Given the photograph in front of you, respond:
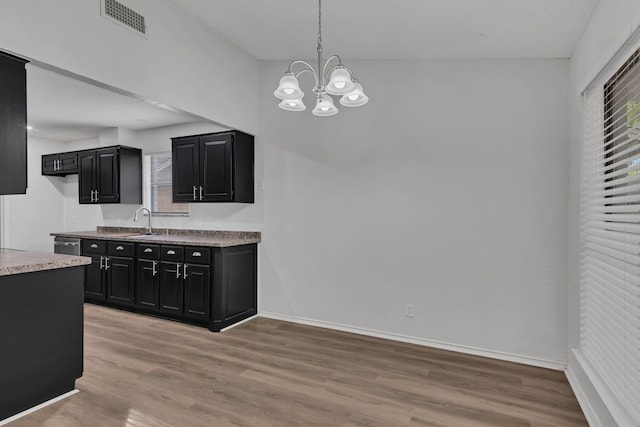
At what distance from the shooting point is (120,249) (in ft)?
15.0

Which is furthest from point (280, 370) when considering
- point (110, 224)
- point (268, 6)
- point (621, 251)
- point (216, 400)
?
point (110, 224)

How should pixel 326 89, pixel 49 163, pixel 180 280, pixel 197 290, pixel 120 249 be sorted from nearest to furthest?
pixel 326 89 < pixel 197 290 < pixel 180 280 < pixel 120 249 < pixel 49 163

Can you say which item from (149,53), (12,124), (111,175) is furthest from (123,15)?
(111,175)

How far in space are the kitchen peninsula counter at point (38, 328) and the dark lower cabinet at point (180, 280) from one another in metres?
1.41

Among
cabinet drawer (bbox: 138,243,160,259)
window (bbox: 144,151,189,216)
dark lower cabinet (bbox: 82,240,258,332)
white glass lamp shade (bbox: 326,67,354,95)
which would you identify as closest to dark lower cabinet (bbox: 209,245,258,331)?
dark lower cabinet (bbox: 82,240,258,332)

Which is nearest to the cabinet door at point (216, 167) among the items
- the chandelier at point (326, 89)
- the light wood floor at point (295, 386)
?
the light wood floor at point (295, 386)

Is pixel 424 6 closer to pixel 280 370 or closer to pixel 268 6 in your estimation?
pixel 268 6

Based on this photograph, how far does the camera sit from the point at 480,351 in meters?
3.37

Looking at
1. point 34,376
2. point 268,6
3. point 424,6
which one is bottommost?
point 34,376

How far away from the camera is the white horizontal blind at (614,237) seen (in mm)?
1884

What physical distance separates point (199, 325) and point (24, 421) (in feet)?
6.16

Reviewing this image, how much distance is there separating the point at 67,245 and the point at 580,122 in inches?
236

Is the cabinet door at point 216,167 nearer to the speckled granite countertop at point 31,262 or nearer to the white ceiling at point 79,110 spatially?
the white ceiling at point 79,110

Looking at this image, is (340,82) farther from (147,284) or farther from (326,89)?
(147,284)
